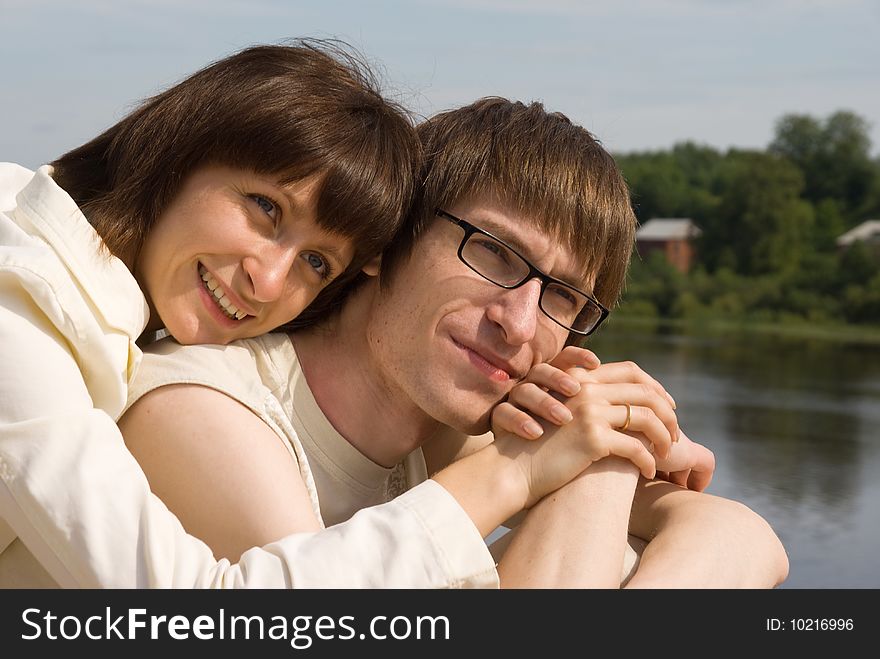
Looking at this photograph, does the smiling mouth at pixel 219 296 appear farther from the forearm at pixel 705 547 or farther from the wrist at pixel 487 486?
the forearm at pixel 705 547

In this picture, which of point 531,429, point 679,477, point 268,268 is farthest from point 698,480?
point 268,268

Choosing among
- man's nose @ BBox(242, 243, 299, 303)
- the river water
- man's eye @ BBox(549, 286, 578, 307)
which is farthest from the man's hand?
the river water

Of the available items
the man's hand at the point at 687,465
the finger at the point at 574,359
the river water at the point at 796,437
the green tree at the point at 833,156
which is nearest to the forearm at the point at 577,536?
the finger at the point at 574,359

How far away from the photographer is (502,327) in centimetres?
255

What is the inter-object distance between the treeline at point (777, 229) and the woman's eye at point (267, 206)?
190 feet

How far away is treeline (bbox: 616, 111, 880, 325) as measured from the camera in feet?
198

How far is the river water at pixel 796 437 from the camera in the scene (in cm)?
1905

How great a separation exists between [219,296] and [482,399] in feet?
2.09

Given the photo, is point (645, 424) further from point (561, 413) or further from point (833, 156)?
point (833, 156)

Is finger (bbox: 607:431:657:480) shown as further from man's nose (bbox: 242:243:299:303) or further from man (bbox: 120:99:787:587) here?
man's nose (bbox: 242:243:299:303)

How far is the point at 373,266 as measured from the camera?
265 centimetres
